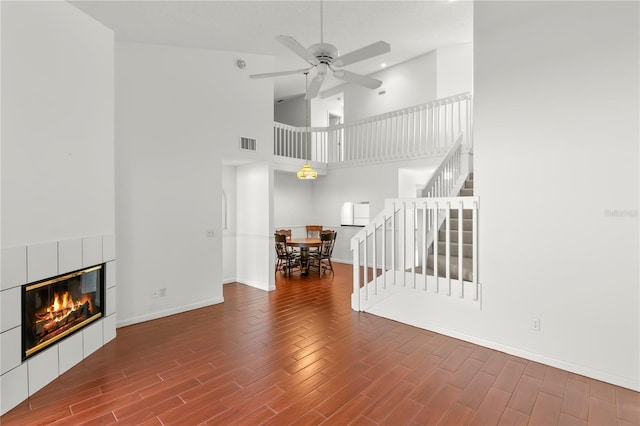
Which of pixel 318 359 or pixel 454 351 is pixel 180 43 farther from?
pixel 454 351

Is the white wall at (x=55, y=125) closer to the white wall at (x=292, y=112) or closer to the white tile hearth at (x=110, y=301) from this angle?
the white tile hearth at (x=110, y=301)

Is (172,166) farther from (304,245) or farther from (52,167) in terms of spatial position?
(304,245)

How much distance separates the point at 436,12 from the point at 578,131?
3.47 m

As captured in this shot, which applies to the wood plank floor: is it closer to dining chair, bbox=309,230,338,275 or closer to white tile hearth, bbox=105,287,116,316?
white tile hearth, bbox=105,287,116,316

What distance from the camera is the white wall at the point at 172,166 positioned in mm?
4137

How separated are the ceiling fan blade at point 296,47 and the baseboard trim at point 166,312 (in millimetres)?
3759

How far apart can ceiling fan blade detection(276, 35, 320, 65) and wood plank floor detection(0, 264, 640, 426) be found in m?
2.90

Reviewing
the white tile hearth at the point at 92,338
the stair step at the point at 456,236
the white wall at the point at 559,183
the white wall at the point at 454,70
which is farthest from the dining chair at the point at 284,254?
the white wall at the point at 454,70

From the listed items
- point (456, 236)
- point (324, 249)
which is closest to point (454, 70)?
point (456, 236)

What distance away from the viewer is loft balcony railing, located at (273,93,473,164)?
6.92 meters

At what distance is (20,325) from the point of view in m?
2.55

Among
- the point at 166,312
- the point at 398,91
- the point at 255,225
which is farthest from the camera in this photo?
the point at 398,91

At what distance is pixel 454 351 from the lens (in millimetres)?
3336

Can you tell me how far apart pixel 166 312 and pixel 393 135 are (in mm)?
6191
